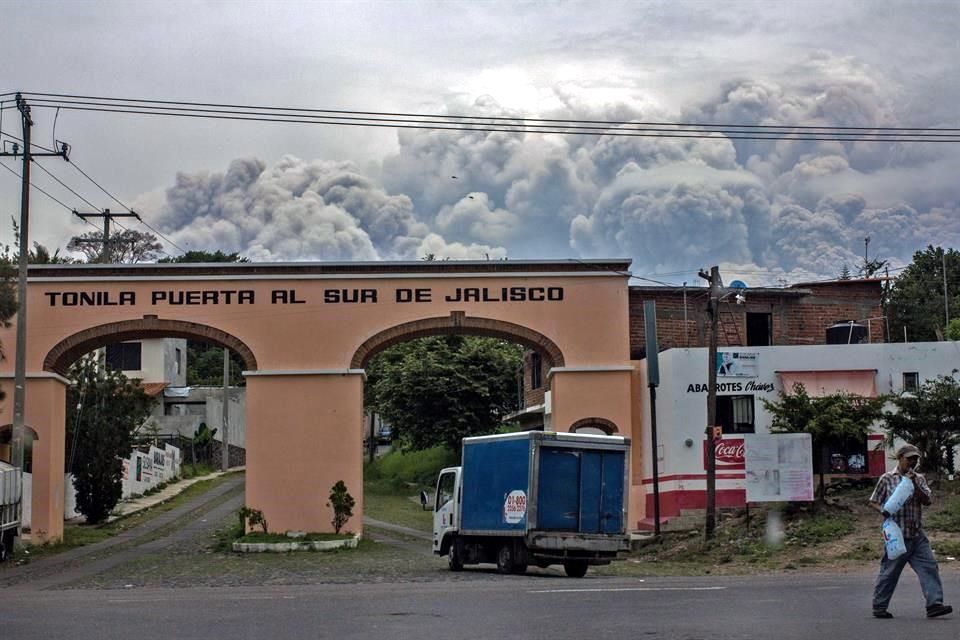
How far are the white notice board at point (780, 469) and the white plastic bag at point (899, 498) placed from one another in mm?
16358

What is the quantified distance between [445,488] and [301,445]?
26.2 feet

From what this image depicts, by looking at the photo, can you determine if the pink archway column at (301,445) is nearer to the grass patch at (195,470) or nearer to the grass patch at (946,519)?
the grass patch at (946,519)

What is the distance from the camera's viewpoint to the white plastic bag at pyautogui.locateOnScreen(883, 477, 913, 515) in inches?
480

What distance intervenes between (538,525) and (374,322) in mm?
11939

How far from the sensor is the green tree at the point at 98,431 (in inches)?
1670

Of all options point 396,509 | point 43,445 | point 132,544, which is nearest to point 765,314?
point 396,509

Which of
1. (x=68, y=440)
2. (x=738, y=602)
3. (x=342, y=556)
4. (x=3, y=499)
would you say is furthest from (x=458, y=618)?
(x=68, y=440)

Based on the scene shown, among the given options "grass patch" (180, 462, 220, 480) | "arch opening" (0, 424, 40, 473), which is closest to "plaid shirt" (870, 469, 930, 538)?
"arch opening" (0, 424, 40, 473)

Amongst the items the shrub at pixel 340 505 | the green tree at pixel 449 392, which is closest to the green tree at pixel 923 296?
the green tree at pixel 449 392

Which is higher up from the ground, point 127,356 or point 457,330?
point 127,356

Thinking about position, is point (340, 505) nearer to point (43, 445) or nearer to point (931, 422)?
point (43, 445)

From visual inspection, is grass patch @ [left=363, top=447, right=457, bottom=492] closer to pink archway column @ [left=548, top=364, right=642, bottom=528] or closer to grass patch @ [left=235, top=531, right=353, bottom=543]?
pink archway column @ [left=548, top=364, right=642, bottom=528]

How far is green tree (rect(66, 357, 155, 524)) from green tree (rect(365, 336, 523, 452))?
1668cm

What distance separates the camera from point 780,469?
93.4ft
